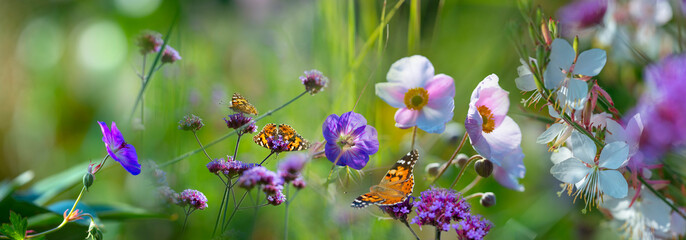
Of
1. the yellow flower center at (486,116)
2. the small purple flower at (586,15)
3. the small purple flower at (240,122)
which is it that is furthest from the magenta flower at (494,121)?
the small purple flower at (586,15)

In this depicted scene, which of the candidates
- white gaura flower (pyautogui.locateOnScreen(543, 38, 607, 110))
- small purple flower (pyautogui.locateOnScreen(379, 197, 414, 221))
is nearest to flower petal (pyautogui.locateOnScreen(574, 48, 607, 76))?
white gaura flower (pyautogui.locateOnScreen(543, 38, 607, 110))

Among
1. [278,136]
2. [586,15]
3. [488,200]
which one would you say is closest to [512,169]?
[488,200]

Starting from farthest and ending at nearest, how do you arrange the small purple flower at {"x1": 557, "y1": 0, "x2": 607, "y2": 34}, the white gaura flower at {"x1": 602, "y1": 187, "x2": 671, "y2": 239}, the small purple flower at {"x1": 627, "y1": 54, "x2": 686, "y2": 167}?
the small purple flower at {"x1": 557, "y1": 0, "x2": 607, "y2": 34} < the white gaura flower at {"x1": 602, "y1": 187, "x2": 671, "y2": 239} < the small purple flower at {"x1": 627, "y1": 54, "x2": 686, "y2": 167}

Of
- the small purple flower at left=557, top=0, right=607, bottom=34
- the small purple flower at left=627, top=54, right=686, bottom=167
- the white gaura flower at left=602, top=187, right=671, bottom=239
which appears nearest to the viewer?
the small purple flower at left=627, top=54, right=686, bottom=167

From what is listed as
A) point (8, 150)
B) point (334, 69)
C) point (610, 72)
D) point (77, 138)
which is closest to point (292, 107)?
point (334, 69)

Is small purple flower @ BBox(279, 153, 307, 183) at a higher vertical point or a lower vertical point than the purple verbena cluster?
→ higher

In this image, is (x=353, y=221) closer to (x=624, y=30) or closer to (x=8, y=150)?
(x=624, y=30)

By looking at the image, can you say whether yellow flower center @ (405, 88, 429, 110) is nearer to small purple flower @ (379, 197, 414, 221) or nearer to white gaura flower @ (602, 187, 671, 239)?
small purple flower @ (379, 197, 414, 221)
